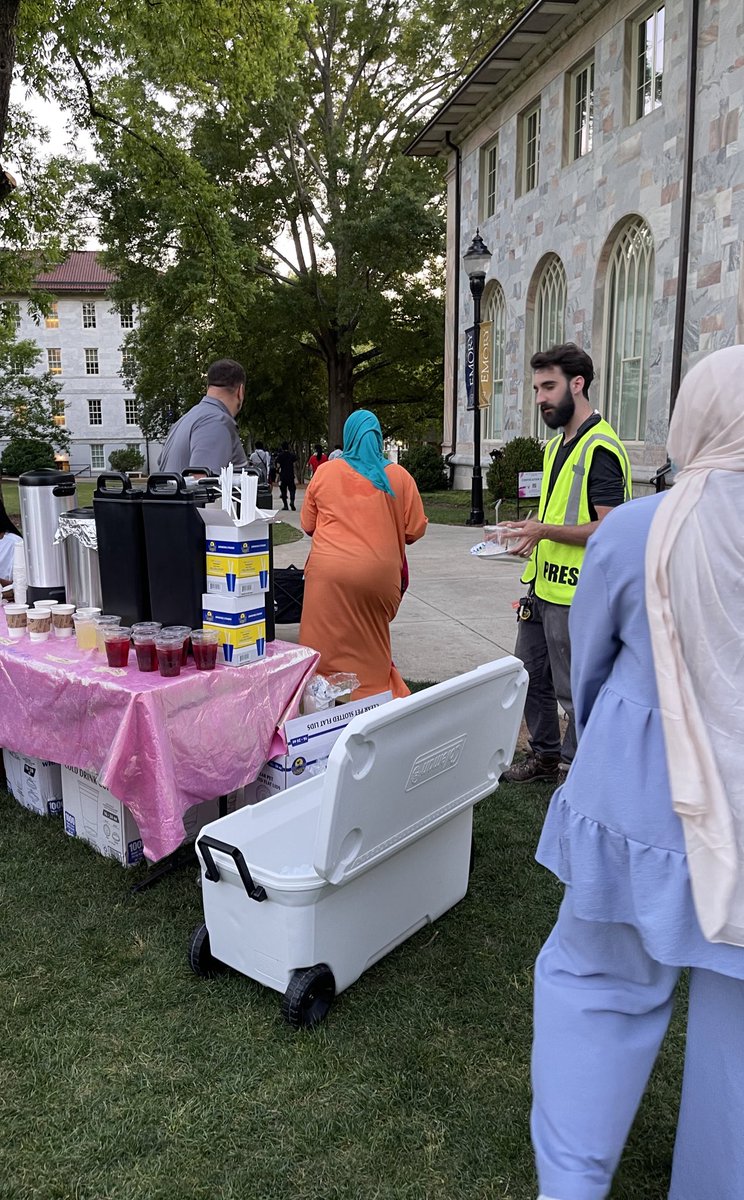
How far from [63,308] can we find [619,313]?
55183mm

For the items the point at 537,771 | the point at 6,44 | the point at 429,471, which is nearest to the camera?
the point at 537,771

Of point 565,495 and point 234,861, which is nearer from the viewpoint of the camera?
point 234,861

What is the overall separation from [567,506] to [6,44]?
22.9 feet

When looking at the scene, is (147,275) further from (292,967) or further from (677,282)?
(292,967)

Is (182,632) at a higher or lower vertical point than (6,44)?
lower

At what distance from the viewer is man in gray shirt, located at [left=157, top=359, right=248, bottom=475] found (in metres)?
5.03

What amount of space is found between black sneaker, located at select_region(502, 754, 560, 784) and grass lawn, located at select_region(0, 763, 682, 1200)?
1.21 meters

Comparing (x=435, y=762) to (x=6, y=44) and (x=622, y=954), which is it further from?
(x=6, y=44)

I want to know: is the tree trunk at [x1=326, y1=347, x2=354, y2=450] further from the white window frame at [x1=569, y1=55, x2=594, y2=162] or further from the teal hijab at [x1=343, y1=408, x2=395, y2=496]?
the teal hijab at [x1=343, y1=408, x2=395, y2=496]

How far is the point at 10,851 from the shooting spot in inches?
150

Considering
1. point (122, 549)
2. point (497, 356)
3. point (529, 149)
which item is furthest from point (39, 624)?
point (529, 149)

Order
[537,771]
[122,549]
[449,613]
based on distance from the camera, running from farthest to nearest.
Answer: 1. [449,613]
2. [537,771]
3. [122,549]

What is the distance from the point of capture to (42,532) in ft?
12.2

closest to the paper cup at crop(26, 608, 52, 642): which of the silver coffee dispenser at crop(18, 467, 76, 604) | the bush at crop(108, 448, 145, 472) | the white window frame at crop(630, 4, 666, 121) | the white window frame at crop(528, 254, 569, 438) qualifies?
the silver coffee dispenser at crop(18, 467, 76, 604)
